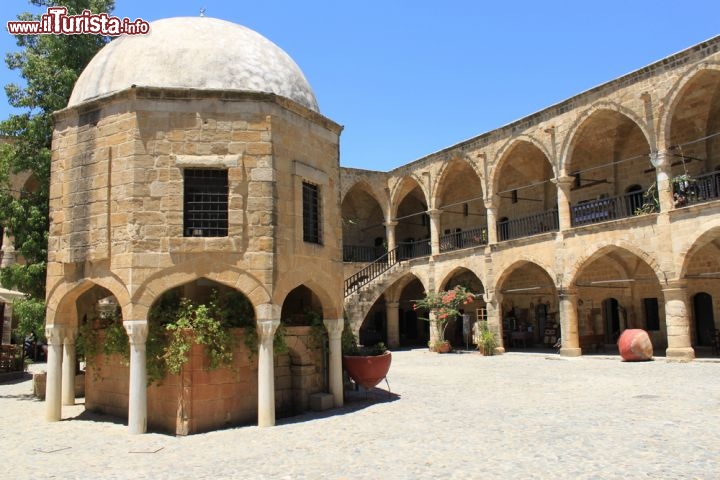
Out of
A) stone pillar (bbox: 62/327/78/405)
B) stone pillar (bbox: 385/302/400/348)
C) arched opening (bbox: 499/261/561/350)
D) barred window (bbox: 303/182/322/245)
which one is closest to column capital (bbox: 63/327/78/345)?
stone pillar (bbox: 62/327/78/405)

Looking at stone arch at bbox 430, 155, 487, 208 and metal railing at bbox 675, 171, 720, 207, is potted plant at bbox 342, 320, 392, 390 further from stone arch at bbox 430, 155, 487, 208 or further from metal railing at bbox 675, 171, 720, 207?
stone arch at bbox 430, 155, 487, 208

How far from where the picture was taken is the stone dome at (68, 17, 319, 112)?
9.17 metres

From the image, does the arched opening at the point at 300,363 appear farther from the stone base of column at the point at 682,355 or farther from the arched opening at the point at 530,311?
the arched opening at the point at 530,311

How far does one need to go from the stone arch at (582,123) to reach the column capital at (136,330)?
1410 centimetres

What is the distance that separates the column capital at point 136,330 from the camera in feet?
26.8

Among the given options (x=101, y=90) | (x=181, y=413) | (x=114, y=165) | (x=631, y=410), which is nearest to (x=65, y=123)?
(x=101, y=90)

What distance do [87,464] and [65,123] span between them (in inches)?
218

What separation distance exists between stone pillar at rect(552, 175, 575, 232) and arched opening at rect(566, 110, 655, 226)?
2.24ft

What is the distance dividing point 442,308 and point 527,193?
19.9 feet

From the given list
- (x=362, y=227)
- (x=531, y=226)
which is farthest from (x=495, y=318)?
(x=362, y=227)

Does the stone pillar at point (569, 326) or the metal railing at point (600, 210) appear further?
the metal railing at point (600, 210)

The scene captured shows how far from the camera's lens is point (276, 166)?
8.95m

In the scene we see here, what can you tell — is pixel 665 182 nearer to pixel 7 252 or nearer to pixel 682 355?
pixel 682 355

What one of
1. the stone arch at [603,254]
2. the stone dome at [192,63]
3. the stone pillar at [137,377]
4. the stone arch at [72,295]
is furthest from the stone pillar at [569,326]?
the stone arch at [72,295]
